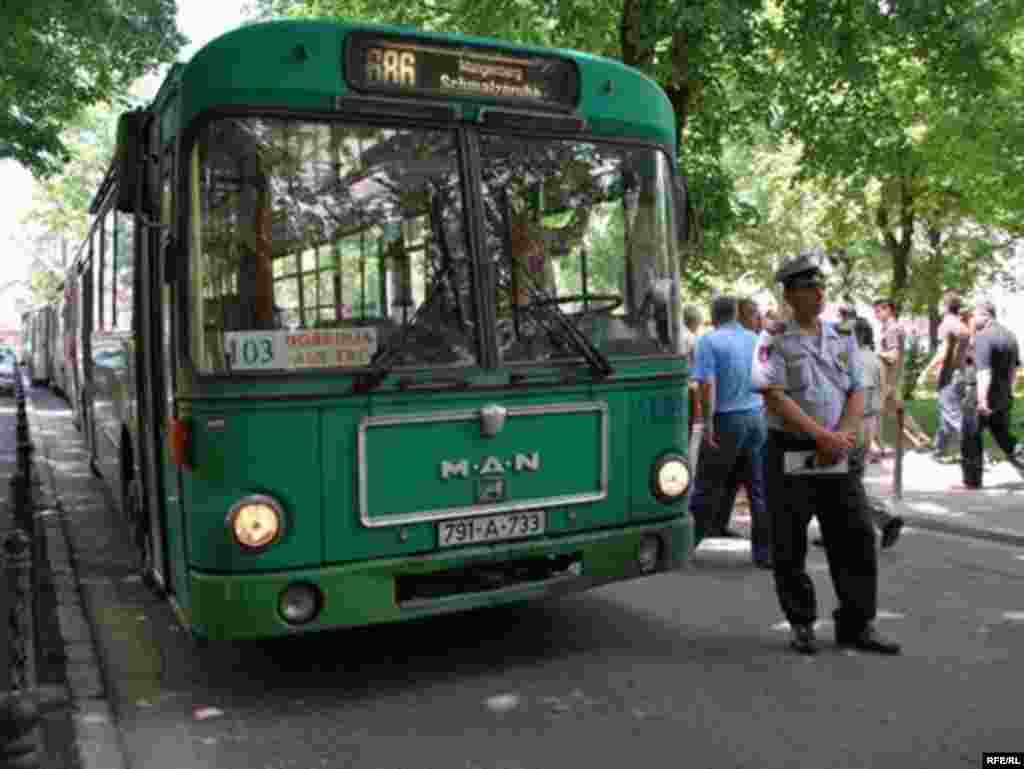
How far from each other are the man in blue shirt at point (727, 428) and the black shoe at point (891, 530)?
1037 millimetres

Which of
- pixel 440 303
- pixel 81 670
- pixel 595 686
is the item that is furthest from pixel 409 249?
pixel 81 670

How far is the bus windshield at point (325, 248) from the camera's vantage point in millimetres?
5148

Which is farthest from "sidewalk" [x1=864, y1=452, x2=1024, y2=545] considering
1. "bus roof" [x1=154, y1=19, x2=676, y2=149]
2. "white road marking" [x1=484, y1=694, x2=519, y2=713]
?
"bus roof" [x1=154, y1=19, x2=676, y2=149]

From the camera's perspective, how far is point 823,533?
6109 mm

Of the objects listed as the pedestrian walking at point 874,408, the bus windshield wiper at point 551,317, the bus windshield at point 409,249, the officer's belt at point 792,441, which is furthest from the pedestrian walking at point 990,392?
the bus windshield wiper at point 551,317

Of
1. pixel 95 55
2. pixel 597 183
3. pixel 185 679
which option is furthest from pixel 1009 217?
pixel 185 679

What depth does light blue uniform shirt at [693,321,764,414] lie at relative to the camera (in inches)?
336

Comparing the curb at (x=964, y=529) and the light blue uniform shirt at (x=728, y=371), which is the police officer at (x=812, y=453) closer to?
the light blue uniform shirt at (x=728, y=371)

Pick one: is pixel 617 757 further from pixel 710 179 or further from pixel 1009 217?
pixel 1009 217

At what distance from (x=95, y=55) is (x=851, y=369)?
1419cm

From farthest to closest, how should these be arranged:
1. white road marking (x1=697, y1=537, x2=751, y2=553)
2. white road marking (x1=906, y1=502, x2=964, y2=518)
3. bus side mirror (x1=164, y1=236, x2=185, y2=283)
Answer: white road marking (x1=906, y1=502, x2=964, y2=518), white road marking (x1=697, y1=537, x2=751, y2=553), bus side mirror (x1=164, y1=236, x2=185, y2=283)

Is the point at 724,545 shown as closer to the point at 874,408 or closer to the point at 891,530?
the point at 891,530

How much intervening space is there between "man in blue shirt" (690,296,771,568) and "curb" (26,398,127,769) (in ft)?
13.7

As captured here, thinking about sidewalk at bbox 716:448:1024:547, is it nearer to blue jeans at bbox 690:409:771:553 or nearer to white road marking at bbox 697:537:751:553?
white road marking at bbox 697:537:751:553
